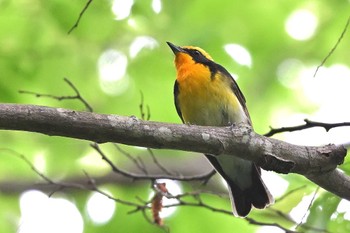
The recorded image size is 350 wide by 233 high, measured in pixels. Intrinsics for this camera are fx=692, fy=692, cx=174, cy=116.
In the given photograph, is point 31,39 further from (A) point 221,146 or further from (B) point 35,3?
(A) point 221,146

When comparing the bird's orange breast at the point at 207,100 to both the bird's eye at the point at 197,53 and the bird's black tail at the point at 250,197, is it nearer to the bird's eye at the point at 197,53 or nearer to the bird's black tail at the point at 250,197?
the bird's eye at the point at 197,53

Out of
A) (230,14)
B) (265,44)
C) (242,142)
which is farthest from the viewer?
(265,44)

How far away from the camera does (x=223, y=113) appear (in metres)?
5.09

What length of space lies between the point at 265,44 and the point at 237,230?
1.97 meters

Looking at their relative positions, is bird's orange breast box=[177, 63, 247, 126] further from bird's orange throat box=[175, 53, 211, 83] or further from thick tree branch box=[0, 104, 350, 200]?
thick tree branch box=[0, 104, 350, 200]

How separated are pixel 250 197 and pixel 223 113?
0.66 metres

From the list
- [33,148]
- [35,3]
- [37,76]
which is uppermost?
[35,3]

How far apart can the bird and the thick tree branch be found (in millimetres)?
1245

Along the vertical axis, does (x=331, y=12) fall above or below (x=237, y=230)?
above

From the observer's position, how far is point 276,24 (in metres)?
6.88

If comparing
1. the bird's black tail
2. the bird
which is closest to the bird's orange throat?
the bird

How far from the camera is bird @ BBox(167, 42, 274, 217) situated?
5098 mm

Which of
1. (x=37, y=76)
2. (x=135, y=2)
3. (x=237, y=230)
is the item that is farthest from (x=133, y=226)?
(x=135, y=2)

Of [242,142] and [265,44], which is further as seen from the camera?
[265,44]
